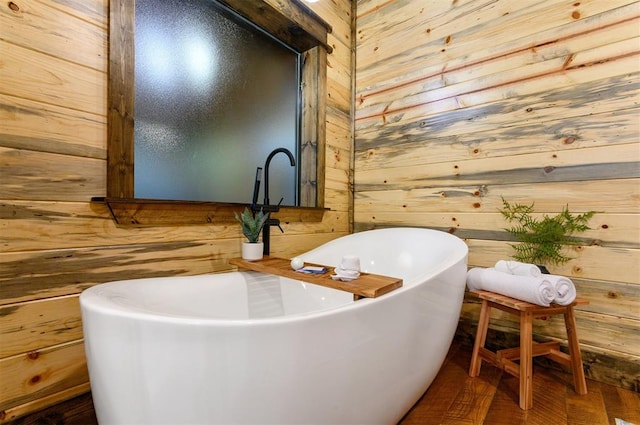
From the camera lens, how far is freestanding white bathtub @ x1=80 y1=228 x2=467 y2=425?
2.09ft

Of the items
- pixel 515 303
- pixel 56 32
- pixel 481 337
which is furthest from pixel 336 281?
pixel 56 32

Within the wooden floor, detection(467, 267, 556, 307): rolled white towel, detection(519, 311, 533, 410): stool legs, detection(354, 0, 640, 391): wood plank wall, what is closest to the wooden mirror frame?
detection(354, 0, 640, 391): wood plank wall

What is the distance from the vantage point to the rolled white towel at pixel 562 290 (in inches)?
48.1

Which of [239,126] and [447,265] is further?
[239,126]

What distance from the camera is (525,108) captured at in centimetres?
165

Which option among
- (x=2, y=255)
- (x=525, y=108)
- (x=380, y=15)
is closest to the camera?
(x=2, y=255)

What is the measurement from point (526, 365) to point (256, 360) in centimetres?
118

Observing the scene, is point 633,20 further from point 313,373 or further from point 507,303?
point 313,373

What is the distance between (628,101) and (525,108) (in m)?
0.40

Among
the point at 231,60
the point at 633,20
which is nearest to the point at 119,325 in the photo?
the point at 231,60

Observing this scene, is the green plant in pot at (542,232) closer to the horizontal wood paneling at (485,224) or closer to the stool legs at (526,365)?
the horizontal wood paneling at (485,224)

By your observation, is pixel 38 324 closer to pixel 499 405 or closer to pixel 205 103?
pixel 205 103

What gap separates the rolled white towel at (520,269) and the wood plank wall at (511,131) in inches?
13.1

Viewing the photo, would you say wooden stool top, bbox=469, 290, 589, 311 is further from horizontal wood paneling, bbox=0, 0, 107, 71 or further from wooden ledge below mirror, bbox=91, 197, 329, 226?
horizontal wood paneling, bbox=0, 0, 107, 71
